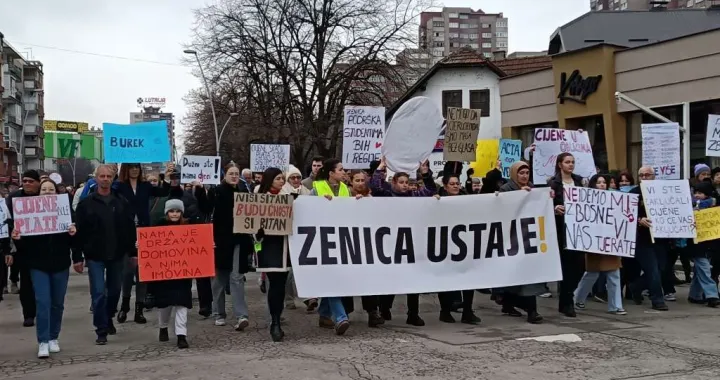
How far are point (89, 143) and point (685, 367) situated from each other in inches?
1406

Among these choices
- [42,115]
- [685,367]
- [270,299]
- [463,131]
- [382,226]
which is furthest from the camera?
[42,115]

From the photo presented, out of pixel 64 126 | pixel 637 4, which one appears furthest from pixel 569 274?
pixel 64 126

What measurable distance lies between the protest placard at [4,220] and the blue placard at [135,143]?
74.7 inches

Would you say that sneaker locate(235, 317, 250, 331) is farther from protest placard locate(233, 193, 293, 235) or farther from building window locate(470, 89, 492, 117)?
building window locate(470, 89, 492, 117)

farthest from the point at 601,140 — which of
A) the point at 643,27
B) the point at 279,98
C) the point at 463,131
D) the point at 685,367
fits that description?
the point at 279,98

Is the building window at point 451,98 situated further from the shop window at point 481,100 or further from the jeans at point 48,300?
the jeans at point 48,300

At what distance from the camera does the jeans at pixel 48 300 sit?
7562 mm

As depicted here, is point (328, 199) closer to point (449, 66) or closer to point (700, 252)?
point (700, 252)

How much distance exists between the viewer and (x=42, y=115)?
112438mm

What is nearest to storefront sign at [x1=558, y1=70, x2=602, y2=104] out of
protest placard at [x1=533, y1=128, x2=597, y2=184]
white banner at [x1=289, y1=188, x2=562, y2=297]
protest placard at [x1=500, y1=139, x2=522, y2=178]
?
protest placard at [x1=500, y1=139, x2=522, y2=178]

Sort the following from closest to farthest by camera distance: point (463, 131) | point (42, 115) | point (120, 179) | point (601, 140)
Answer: point (120, 179) → point (463, 131) → point (601, 140) → point (42, 115)

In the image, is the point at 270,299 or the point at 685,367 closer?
the point at 685,367

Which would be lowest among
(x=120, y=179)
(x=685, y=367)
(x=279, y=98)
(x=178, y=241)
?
(x=685, y=367)

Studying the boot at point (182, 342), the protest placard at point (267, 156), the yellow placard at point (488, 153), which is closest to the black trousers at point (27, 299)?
the boot at point (182, 342)
